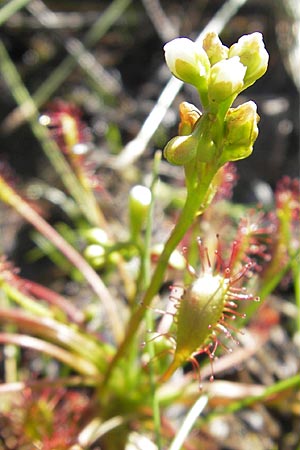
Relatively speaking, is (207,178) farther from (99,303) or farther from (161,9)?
(161,9)

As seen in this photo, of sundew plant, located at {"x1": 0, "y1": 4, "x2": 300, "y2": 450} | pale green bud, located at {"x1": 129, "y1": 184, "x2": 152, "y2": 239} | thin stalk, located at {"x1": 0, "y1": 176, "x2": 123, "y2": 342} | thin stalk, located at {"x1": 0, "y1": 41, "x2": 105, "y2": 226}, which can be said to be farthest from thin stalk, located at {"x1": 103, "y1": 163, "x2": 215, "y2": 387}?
thin stalk, located at {"x1": 0, "y1": 41, "x2": 105, "y2": 226}

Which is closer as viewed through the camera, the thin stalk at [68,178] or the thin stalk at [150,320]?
the thin stalk at [150,320]

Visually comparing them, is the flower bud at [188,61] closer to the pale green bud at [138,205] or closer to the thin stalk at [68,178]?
the pale green bud at [138,205]

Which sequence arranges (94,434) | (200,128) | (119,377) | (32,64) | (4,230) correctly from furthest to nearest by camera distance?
(32,64), (4,230), (119,377), (94,434), (200,128)

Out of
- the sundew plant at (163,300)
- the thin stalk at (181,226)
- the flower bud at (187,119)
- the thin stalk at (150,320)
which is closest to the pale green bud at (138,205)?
the sundew plant at (163,300)

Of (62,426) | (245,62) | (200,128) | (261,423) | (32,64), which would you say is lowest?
(62,426)

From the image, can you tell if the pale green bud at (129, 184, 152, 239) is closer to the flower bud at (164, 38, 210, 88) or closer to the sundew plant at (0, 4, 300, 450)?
the sundew plant at (0, 4, 300, 450)

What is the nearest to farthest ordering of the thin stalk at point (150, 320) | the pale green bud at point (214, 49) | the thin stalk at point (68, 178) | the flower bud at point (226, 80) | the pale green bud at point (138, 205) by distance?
the flower bud at point (226, 80) < the pale green bud at point (214, 49) < the thin stalk at point (150, 320) < the pale green bud at point (138, 205) < the thin stalk at point (68, 178)

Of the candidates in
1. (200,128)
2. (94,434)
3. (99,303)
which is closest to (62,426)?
(94,434)
